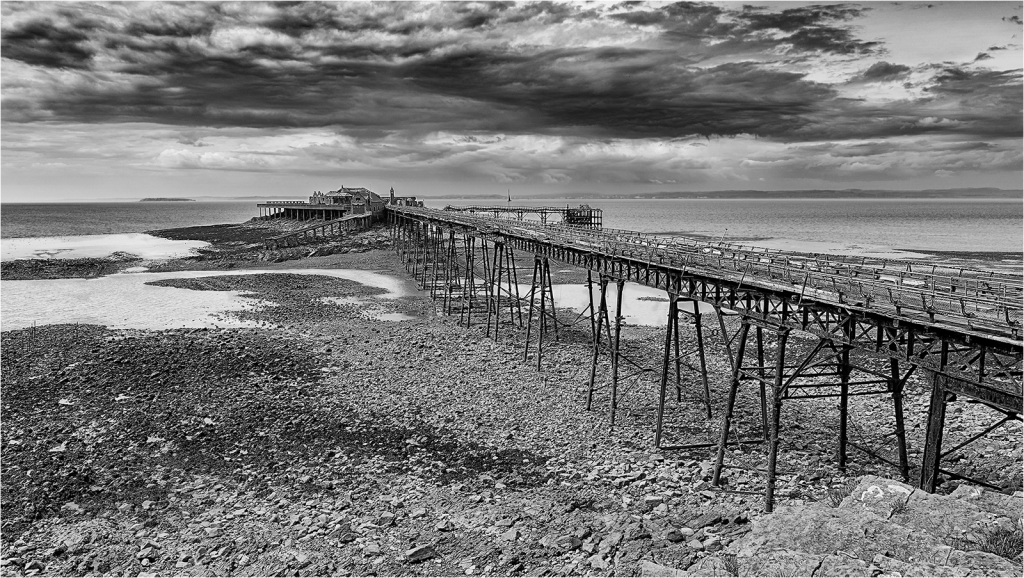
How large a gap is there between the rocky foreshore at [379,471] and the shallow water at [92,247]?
62095 millimetres

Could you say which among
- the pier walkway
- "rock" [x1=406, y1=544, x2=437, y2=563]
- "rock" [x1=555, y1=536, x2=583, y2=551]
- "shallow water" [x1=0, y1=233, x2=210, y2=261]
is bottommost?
"rock" [x1=406, y1=544, x2=437, y2=563]

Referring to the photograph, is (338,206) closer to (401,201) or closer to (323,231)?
(401,201)

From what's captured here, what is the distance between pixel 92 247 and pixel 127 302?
59994 millimetres

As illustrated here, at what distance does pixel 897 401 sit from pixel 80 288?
62.3 metres

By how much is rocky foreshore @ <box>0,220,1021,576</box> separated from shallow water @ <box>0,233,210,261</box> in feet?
204

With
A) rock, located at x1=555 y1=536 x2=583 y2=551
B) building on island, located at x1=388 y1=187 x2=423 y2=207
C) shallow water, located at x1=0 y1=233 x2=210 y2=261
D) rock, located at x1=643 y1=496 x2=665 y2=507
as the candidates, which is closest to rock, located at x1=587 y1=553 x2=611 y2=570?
rock, located at x1=555 y1=536 x2=583 y2=551

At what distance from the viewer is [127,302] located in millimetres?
48375

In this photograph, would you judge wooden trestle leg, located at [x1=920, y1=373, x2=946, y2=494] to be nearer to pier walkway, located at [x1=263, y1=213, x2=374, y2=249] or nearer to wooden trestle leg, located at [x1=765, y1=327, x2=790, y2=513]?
wooden trestle leg, located at [x1=765, y1=327, x2=790, y2=513]

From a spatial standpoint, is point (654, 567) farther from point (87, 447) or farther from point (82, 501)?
point (87, 447)

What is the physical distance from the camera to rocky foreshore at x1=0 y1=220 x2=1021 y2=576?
48.2 ft

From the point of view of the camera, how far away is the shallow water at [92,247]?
84.1 m

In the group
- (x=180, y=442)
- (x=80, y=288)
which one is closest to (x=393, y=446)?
(x=180, y=442)

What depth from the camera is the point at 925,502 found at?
12.5m

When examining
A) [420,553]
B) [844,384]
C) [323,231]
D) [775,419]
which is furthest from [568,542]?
[323,231]
